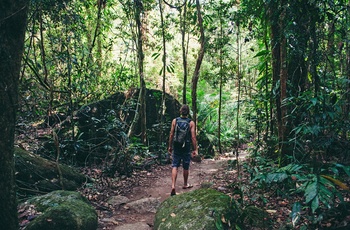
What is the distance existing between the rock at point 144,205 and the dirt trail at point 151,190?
3.7 inches

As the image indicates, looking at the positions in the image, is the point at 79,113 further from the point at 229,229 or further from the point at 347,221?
the point at 347,221

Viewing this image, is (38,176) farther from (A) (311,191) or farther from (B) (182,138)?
(A) (311,191)

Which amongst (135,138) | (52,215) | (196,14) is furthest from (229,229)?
(196,14)

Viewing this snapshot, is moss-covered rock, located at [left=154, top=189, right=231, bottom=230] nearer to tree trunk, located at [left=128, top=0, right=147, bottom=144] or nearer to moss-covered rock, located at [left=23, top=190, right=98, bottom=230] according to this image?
moss-covered rock, located at [left=23, top=190, right=98, bottom=230]

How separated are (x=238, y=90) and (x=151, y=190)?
3125mm

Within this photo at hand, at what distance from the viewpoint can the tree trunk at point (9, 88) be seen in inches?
119

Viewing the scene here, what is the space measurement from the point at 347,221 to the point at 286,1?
2.82 m

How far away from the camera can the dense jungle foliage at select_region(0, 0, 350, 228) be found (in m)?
3.26

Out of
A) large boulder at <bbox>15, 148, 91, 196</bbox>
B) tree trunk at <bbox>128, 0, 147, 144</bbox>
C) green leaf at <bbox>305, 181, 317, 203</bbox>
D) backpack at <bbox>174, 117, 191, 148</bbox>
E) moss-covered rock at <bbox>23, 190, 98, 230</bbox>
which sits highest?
tree trunk at <bbox>128, 0, 147, 144</bbox>

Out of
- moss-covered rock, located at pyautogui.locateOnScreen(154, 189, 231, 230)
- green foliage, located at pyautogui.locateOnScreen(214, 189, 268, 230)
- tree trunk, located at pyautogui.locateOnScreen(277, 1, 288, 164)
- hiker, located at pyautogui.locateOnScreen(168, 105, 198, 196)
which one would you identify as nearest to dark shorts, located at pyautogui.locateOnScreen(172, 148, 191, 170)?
hiker, located at pyautogui.locateOnScreen(168, 105, 198, 196)

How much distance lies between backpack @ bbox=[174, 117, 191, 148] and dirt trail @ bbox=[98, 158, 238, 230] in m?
1.26

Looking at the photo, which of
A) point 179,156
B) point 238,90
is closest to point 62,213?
point 179,156

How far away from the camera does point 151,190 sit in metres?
6.83

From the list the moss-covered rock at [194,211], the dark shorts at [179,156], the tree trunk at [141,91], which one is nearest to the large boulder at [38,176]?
the dark shorts at [179,156]
